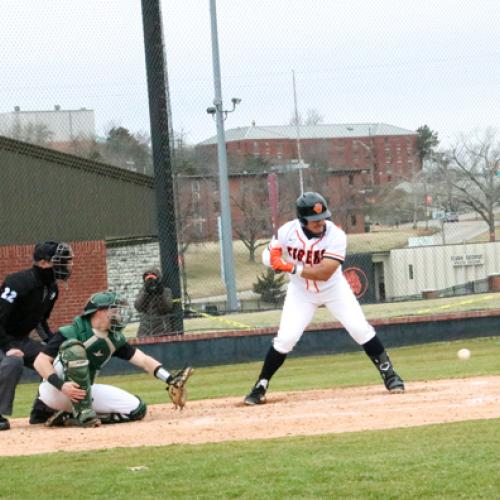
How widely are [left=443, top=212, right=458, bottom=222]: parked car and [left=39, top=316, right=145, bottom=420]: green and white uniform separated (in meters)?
12.0

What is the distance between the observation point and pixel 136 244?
16250 mm

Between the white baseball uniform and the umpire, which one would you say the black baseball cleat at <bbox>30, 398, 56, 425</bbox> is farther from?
the white baseball uniform

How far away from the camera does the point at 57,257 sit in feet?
27.0

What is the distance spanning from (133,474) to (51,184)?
11063 millimetres

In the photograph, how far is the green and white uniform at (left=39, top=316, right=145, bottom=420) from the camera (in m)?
8.12

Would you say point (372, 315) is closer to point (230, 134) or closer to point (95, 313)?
point (230, 134)

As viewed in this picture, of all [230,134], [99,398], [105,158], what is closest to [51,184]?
[105,158]

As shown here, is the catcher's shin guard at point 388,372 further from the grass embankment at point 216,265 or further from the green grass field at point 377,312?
the grass embankment at point 216,265

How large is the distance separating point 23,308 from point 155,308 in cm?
703

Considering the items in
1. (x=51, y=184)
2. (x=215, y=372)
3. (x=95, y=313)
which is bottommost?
(x=215, y=372)

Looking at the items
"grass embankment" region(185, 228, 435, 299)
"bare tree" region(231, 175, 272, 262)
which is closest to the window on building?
"bare tree" region(231, 175, 272, 262)

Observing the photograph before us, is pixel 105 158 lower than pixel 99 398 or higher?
higher

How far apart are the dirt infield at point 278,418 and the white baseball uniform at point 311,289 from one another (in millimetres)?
567

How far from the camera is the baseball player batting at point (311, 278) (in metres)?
8.62
